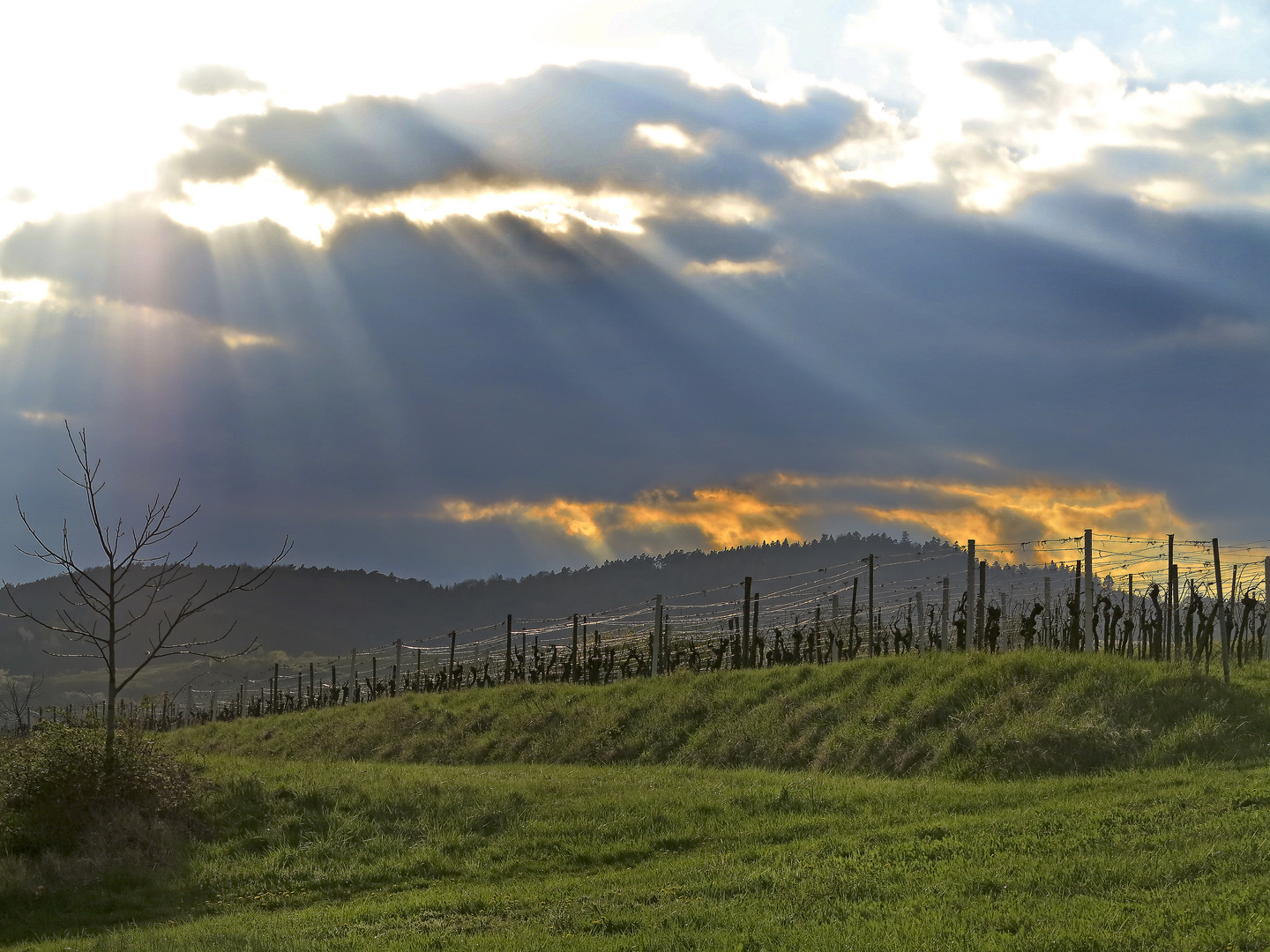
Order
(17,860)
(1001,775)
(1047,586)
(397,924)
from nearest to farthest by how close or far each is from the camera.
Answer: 1. (397,924)
2. (17,860)
3. (1001,775)
4. (1047,586)

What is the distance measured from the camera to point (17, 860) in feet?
38.8

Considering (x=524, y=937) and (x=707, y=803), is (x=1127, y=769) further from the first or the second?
(x=524, y=937)

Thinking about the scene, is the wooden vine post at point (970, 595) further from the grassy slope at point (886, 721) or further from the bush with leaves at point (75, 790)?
the bush with leaves at point (75, 790)

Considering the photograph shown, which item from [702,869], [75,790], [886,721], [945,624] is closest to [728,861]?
[702,869]

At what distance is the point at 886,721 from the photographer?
19203mm

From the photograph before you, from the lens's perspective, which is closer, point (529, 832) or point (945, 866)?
point (945, 866)

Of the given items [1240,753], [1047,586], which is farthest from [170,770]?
[1047,586]

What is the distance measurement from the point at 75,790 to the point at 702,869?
26.2 feet

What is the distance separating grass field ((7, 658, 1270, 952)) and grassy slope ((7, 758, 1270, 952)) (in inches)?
1.4


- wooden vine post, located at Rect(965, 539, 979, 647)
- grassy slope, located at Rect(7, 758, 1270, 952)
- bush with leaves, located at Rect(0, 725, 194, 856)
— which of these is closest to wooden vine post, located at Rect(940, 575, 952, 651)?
wooden vine post, located at Rect(965, 539, 979, 647)

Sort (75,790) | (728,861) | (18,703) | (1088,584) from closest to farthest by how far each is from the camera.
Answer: (728,861)
(75,790)
(1088,584)
(18,703)

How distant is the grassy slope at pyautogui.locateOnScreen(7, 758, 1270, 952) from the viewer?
25.9 feet

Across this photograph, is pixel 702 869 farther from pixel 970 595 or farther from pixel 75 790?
pixel 970 595

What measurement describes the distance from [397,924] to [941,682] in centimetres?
1298
